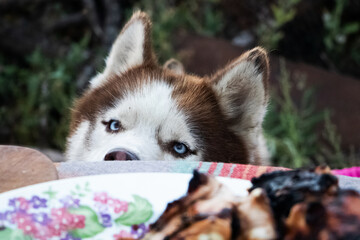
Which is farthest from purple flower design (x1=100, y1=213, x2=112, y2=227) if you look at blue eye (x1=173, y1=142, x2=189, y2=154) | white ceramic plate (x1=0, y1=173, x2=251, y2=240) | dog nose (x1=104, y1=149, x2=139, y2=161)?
blue eye (x1=173, y1=142, x2=189, y2=154)

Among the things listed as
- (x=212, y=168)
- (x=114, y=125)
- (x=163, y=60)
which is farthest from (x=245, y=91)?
(x=163, y=60)

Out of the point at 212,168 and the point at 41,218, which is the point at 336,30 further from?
the point at 41,218

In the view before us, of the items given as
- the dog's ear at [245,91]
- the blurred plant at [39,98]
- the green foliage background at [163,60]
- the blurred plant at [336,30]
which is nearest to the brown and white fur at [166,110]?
the dog's ear at [245,91]

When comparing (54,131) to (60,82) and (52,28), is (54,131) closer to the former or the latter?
(60,82)

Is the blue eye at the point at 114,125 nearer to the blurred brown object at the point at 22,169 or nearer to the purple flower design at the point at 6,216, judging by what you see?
the blurred brown object at the point at 22,169

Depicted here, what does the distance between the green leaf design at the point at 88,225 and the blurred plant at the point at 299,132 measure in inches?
86.3

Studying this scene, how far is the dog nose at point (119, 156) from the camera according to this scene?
1.39 meters

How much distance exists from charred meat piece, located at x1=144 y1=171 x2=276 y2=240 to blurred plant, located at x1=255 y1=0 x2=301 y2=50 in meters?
2.88

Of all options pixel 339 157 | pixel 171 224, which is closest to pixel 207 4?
pixel 339 157

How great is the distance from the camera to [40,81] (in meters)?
3.58

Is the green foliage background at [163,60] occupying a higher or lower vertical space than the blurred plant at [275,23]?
lower

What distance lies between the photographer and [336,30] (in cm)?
377

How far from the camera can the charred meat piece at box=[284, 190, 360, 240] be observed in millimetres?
583

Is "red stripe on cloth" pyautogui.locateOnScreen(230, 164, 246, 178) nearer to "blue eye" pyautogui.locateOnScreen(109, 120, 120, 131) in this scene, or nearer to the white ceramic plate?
the white ceramic plate
